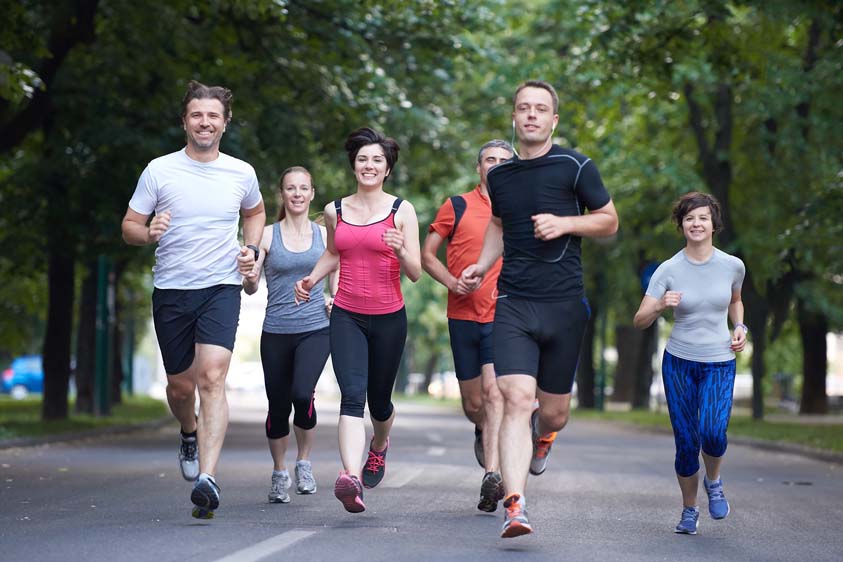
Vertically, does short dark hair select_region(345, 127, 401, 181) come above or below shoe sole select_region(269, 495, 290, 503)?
above

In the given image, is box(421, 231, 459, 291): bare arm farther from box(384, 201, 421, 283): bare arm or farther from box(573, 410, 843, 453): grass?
box(573, 410, 843, 453): grass

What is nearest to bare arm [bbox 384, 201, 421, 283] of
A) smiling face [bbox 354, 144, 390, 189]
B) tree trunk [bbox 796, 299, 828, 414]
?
smiling face [bbox 354, 144, 390, 189]

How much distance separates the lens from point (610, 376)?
3054 inches

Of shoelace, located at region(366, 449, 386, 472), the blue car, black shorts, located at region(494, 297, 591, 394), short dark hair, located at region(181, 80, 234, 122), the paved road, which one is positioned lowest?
the blue car

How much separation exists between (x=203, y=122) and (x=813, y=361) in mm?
30949

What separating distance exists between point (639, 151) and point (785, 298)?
432 cm

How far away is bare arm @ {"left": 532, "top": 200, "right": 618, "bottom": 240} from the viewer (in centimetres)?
772

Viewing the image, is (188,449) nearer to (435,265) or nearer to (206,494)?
(206,494)

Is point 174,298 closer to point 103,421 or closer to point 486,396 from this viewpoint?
point 486,396

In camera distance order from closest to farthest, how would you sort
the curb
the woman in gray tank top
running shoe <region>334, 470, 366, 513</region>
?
running shoe <region>334, 470, 366, 513</region> → the woman in gray tank top → the curb

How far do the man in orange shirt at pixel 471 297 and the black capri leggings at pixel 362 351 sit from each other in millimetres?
706

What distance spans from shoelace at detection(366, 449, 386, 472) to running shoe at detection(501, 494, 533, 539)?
76.5 inches

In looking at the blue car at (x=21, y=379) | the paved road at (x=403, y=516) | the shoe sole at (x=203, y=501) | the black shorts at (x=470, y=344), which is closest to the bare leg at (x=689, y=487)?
the paved road at (x=403, y=516)

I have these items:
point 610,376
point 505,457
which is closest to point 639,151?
point 505,457
